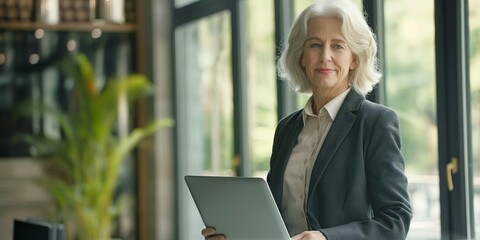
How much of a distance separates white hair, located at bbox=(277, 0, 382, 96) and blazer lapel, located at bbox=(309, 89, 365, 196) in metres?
0.09

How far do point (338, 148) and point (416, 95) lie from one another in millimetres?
2585

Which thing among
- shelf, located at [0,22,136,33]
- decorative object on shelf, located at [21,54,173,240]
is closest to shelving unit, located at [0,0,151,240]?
shelf, located at [0,22,136,33]

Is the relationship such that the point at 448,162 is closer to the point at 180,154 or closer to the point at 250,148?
the point at 250,148

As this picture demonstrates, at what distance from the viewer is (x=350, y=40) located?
2566 millimetres

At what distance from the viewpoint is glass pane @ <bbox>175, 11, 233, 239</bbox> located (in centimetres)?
796

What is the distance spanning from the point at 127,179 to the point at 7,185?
1.22 meters

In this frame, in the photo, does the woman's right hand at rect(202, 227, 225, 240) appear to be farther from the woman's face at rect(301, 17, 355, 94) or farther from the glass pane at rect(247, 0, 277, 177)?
the glass pane at rect(247, 0, 277, 177)

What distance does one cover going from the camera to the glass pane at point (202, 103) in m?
7.96

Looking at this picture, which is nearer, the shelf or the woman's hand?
the woman's hand

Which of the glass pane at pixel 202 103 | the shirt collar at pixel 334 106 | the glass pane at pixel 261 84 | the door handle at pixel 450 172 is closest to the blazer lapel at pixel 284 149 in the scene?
the shirt collar at pixel 334 106

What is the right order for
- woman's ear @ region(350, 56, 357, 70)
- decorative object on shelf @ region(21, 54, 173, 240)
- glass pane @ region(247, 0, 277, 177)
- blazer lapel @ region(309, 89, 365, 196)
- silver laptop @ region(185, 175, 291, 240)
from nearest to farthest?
silver laptop @ region(185, 175, 291, 240), blazer lapel @ region(309, 89, 365, 196), woman's ear @ region(350, 56, 357, 70), glass pane @ region(247, 0, 277, 177), decorative object on shelf @ region(21, 54, 173, 240)

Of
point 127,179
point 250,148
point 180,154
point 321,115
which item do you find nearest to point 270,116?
point 250,148

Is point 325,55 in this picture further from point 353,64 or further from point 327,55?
point 353,64

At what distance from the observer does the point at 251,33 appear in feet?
24.0
